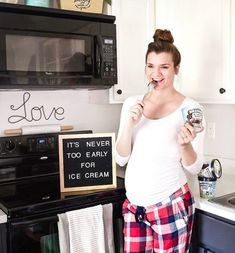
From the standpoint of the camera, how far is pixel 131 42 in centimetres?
187

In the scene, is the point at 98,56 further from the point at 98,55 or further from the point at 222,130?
the point at 222,130

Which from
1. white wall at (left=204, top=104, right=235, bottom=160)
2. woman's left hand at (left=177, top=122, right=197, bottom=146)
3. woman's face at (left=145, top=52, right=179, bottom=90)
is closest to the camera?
woman's left hand at (left=177, top=122, right=197, bottom=146)

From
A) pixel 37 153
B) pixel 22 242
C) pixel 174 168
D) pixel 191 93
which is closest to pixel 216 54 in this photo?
pixel 191 93

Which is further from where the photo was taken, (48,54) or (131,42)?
(131,42)

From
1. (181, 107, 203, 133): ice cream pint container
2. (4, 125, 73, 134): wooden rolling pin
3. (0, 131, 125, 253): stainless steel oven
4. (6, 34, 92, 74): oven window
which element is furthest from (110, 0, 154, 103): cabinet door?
(181, 107, 203, 133): ice cream pint container

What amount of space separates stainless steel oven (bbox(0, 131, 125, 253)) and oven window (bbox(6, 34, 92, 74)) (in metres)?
0.44

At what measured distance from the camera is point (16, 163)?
1799 mm

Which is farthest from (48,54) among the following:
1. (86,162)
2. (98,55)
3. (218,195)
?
(218,195)

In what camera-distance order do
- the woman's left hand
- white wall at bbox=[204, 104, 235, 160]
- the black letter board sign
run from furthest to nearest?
white wall at bbox=[204, 104, 235, 160] → the black letter board sign → the woman's left hand

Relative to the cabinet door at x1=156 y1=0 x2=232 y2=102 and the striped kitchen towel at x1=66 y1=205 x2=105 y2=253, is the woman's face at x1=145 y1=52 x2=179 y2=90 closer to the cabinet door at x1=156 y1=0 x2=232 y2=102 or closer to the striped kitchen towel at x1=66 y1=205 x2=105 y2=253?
the cabinet door at x1=156 y1=0 x2=232 y2=102

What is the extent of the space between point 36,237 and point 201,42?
1.21 metres

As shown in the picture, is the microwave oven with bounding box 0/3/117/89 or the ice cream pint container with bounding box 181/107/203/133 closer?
the ice cream pint container with bounding box 181/107/203/133

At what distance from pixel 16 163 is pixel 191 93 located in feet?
3.23

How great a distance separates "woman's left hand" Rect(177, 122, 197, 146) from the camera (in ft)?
4.36
